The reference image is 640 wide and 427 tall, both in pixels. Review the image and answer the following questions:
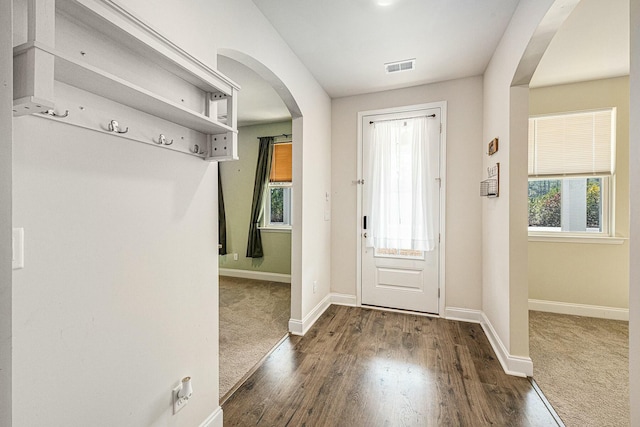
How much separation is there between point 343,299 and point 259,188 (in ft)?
7.47

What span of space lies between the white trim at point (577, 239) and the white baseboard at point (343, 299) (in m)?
2.18

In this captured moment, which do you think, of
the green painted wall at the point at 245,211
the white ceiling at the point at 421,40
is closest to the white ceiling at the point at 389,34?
the white ceiling at the point at 421,40

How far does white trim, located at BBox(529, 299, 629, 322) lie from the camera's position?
9.75ft

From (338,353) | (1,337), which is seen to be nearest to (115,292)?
(1,337)

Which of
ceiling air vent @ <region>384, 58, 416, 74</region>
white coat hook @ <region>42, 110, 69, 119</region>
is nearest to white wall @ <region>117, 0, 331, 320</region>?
white coat hook @ <region>42, 110, 69, 119</region>

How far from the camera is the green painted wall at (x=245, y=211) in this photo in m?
4.66

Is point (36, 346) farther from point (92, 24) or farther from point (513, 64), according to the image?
point (513, 64)

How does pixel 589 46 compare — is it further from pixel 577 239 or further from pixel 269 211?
pixel 269 211

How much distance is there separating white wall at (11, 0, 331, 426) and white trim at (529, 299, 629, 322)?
3.54m

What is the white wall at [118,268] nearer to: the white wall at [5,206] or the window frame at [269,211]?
the white wall at [5,206]

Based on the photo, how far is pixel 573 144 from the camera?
3115mm

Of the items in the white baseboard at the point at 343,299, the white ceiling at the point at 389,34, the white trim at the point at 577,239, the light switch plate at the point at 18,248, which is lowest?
the white baseboard at the point at 343,299

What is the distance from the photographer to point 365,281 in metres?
3.41

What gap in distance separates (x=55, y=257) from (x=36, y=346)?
26cm
